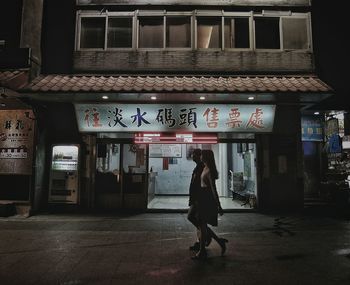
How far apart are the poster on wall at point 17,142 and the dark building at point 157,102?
0.41 metres

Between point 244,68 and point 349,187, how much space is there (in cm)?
670

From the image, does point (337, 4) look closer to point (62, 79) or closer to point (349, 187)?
point (349, 187)

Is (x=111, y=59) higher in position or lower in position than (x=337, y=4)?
lower

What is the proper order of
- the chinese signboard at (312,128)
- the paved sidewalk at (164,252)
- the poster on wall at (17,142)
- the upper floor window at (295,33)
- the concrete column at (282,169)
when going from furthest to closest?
the chinese signboard at (312,128), the upper floor window at (295,33), the concrete column at (282,169), the poster on wall at (17,142), the paved sidewalk at (164,252)

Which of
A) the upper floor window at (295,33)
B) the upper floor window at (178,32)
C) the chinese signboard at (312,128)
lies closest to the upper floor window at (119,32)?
the upper floor window at (178,32)

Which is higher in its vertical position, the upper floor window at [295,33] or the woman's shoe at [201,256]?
the upper floor window at [295,33]

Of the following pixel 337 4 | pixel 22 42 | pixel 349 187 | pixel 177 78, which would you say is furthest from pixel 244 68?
pixel 22 42

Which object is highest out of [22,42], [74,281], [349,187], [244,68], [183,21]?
[183,21]

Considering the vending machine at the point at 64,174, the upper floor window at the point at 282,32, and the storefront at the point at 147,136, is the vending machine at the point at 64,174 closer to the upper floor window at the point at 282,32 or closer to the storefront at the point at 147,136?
the storefront at the point at 147,136

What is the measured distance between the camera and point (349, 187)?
12.3m

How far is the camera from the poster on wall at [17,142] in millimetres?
11555

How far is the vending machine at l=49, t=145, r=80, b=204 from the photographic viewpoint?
1228 cm

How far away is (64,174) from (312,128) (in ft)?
38.3

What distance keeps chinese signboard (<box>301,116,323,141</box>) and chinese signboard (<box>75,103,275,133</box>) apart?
3268 millimetres
